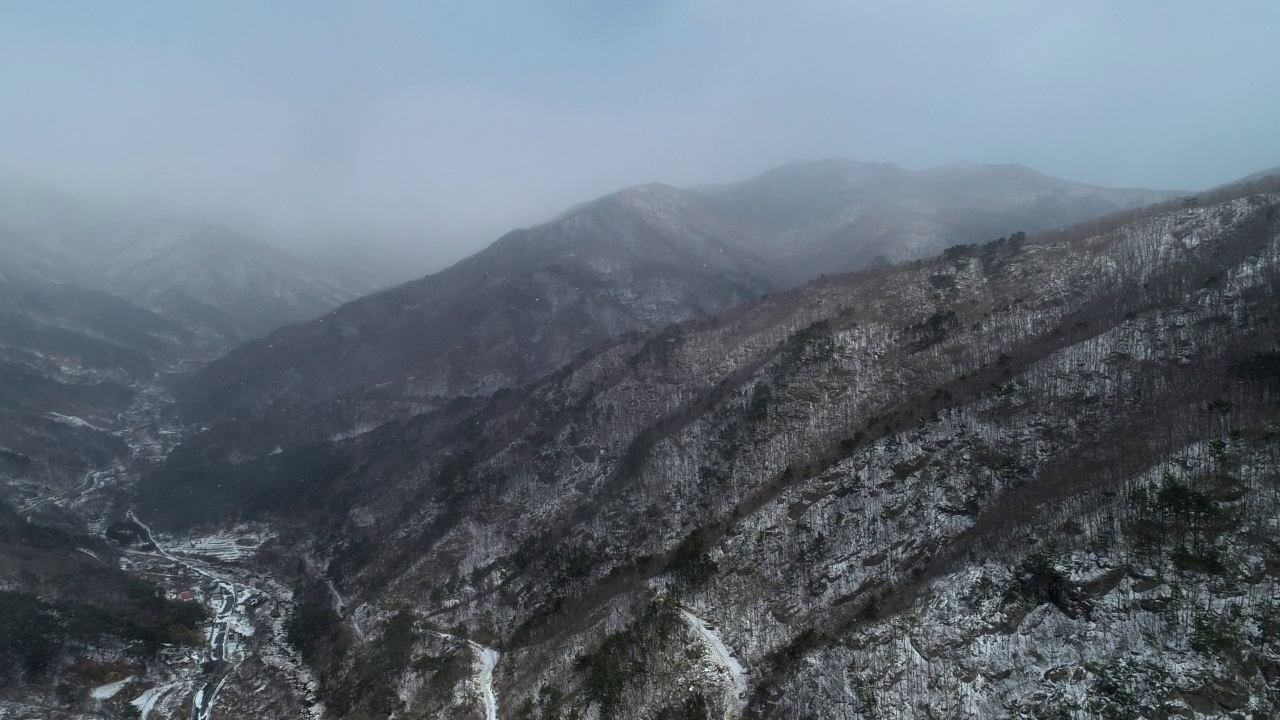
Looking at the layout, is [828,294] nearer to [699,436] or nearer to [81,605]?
[699,436]

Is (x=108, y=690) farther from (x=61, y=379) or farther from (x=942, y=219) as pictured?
(x=942, y=219)

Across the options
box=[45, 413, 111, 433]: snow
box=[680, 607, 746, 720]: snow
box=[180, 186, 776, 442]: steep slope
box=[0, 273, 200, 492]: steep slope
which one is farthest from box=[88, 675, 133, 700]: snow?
box=[45, 413, 111, 433]: snow

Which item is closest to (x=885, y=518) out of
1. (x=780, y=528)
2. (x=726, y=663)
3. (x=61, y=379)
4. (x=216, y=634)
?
(x=780, y=528)

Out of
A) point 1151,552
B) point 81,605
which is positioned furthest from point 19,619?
point 1151,552

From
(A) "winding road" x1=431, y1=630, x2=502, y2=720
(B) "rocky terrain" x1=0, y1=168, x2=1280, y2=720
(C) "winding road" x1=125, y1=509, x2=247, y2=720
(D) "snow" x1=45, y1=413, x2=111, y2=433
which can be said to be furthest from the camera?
(D) "snow" x1=45, y1=413, x2=111, y2=433

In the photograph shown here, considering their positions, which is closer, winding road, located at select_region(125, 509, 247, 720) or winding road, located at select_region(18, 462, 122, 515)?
winding road, located at select_region(125, 509, 247, 720)

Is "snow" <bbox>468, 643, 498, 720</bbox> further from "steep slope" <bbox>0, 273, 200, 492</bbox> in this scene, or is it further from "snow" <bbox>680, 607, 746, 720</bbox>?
"steep slope" <bbox>0, 273, 200, 492</bbox>

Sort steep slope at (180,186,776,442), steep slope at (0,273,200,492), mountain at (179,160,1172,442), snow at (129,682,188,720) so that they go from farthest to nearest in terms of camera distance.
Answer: mountain at (179,160,1172,442)
steep slope at (180,186,776,442)
steep slope at (0,273,200,492)
snow at (129,682,188,720)
